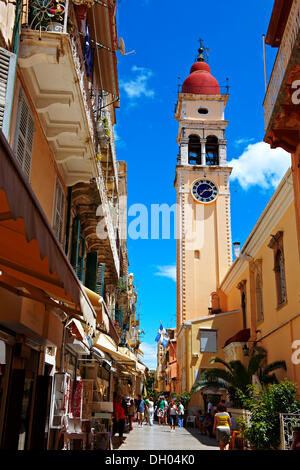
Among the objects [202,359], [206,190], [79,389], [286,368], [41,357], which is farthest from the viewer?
[206,190]

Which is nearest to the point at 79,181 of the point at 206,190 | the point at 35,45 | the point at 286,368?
the point at 35,45

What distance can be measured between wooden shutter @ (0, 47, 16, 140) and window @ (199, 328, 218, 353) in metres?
28.5

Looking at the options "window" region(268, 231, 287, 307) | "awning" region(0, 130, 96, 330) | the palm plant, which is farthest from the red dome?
"awning" region(0, 130, 96, 330)

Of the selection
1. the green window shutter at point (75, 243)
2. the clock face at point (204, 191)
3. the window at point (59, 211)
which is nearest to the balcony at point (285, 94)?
the window at point (59, 211)

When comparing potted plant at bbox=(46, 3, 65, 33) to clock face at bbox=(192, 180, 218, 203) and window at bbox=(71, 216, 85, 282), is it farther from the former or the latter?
clock face at bbox=(192, 180, 218, 203)

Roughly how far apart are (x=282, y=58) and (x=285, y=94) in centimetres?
84

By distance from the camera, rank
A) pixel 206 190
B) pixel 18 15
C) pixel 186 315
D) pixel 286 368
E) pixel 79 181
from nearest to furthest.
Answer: pixel 18 15 → pixel 79 181 → pixel 286 368 → pixel 186 315 → pixel 206 190

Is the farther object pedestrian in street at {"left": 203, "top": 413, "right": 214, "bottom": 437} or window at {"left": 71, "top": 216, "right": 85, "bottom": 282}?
pedestrian in street at {"left": 203, "top": 413, "right": 214, "bottom": 437}

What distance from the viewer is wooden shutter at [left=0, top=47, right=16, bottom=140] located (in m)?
6.31

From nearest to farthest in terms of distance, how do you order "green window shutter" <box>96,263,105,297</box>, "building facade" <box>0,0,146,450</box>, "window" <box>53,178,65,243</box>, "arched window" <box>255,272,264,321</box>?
"building facade" <box>0,0,146,450</box>, "window" <box>53,178,65,243</box>, "green window shutter" <box>96,263,105,297</box>, "arched window" <box>255,272,264,321</box>

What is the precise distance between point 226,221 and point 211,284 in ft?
17.7

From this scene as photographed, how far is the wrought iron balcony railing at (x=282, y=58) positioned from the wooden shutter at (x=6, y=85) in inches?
207

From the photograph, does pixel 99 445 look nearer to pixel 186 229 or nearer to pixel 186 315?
pixel 186 315

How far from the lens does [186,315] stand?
37.9m
